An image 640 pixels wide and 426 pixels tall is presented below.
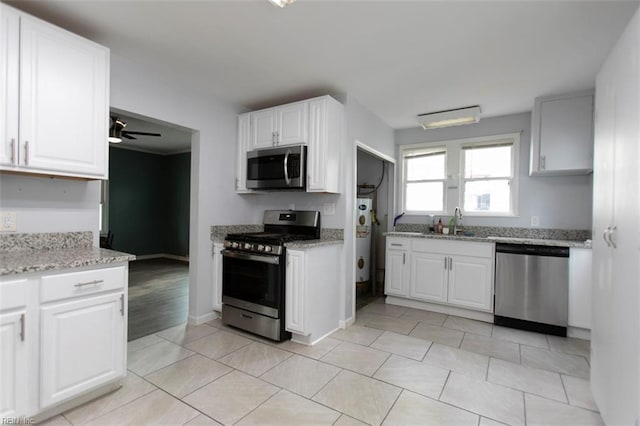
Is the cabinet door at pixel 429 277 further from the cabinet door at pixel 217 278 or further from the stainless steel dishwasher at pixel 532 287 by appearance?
the cabinet door at pixel 217 278

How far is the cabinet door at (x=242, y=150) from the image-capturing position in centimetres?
349

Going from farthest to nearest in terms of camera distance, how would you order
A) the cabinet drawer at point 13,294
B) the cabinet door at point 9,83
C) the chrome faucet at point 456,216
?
the chrome faucet at point 456,216 → the cabinet door at point 9,83 → the cabinet drawer at point 13,294

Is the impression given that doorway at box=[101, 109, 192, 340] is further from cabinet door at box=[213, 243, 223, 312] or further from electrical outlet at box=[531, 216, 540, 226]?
electrical outlet at box=[531, 216, 540, 226]

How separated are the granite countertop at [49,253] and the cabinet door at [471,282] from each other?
3229 millimetres

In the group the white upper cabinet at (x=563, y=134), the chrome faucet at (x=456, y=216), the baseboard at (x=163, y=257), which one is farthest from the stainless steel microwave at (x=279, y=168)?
the baseboard at (x=163, y=257)

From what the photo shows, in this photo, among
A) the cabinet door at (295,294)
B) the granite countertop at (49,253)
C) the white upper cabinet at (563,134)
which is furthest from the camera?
the white upper cabinet at (563,134)

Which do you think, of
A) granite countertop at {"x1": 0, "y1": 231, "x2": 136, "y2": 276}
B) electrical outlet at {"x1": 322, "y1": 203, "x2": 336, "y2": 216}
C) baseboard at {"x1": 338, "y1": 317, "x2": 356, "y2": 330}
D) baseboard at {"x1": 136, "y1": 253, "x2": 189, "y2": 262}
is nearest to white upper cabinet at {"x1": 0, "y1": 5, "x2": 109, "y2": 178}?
granite countertop at {"x1": 0, "y1": 231, "x2": 136, "y2": 276}

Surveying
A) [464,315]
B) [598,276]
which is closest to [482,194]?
[464,315]

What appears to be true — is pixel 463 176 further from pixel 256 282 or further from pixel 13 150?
pixel 13 150

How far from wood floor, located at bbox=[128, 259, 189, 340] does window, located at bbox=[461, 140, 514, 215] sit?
12.6 ft

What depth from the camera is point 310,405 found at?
189cm

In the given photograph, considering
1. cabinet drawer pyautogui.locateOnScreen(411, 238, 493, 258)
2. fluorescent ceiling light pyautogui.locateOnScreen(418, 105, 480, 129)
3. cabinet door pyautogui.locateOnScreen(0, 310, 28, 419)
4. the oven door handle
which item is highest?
fluorescent ceiling light pyautogui.locateOnScreen(418, 105, 480, 129)

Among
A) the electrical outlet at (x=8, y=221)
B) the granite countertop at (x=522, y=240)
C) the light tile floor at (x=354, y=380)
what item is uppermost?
the electrical outlet at (x=8, y=221)

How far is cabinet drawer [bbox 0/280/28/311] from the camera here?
1477 mm
